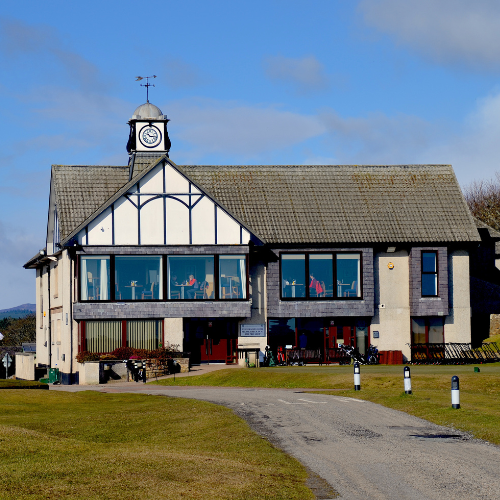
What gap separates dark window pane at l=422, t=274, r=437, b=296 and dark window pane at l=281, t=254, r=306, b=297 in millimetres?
6523

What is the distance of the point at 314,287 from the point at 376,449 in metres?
29.6

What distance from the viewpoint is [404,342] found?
45594 millimetres

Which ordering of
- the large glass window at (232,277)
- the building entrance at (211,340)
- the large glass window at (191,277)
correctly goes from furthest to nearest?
the building entrance at (211,340) → the large glass window at (232,277) → the large glass window at (191,277)

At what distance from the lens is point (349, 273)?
45250mm

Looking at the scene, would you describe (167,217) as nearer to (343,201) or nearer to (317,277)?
(317,277)

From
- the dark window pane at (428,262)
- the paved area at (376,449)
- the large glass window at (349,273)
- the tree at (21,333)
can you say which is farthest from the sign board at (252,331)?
the tree at (21,333)

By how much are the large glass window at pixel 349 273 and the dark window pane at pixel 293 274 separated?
1.95 m

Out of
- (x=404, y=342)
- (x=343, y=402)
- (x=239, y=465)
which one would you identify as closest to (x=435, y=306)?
(x=404, y=342)

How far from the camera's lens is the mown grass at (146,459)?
1160 cm

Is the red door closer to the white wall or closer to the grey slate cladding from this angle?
the grey slate cladding

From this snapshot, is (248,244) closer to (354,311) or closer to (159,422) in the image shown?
(354,311)

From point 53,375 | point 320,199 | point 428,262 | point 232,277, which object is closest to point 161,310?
point 232,277

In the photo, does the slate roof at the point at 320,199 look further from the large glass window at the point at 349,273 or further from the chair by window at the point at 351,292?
the chair by window at the point at 351,292

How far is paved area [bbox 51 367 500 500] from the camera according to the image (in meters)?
12.0
